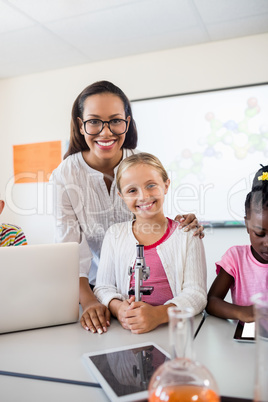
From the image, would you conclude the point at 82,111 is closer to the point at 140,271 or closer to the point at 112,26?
the point at 140,271

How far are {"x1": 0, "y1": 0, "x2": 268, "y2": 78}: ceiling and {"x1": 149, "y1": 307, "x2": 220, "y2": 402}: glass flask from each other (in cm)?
263

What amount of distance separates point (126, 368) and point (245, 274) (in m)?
0.74

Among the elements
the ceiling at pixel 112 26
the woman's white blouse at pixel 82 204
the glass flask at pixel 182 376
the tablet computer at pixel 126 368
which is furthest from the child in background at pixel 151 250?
the ceiling at pixel 112 26

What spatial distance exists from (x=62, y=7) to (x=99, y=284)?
2177 millimetres

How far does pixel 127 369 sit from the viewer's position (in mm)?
836

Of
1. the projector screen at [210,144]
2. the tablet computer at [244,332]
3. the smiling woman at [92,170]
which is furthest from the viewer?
the projector screen at [210,144]

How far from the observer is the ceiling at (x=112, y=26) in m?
2.70

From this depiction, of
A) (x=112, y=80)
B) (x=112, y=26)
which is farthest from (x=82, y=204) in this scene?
(x=112, y=80)

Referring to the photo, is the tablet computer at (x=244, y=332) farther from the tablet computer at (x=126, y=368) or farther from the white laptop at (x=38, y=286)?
the white laptop at (x=38, y=286)

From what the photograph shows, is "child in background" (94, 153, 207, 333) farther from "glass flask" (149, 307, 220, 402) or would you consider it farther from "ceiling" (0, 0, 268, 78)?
"ceiling" (0, 0, 268, 78)

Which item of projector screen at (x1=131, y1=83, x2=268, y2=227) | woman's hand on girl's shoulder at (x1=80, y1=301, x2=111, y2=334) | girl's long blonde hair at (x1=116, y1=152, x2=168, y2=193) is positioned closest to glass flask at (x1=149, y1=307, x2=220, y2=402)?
woman's hand on girl's shoulder at (x1=80, y1=301, x2=111, y2=334)

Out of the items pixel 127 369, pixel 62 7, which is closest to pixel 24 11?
pixel 62 7

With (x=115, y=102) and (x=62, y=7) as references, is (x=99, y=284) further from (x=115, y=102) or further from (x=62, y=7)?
(x=62, y=7)

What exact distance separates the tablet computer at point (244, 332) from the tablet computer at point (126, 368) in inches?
9.3
